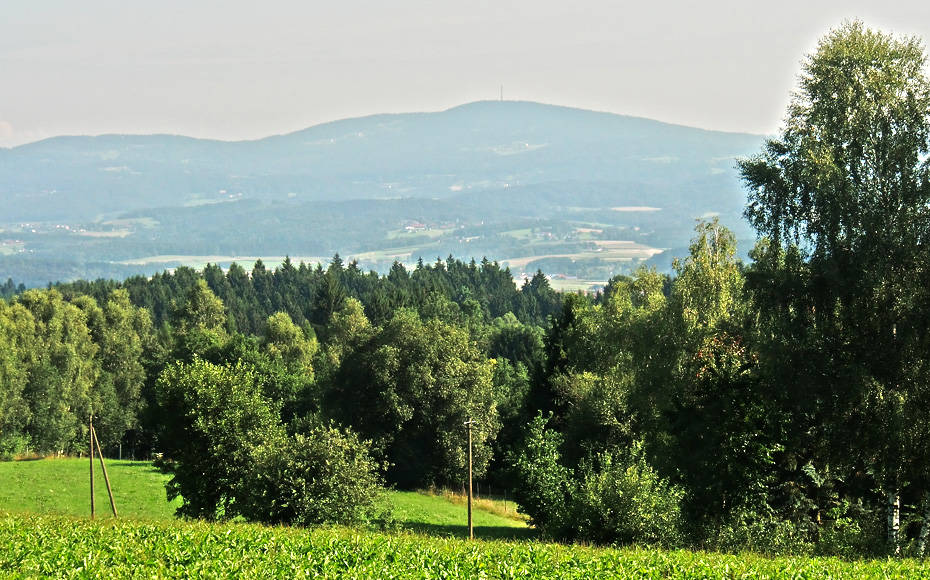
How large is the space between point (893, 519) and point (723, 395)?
6045mm

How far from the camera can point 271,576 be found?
19062 mm

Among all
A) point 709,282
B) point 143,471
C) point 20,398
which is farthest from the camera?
point 20,398

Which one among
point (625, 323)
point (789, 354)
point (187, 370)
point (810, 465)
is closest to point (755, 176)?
point (789, 354)

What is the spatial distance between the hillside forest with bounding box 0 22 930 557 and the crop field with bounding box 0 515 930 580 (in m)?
5.05

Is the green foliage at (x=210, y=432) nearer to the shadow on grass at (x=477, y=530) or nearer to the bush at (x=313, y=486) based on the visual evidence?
the bush at (x=313, y=486)

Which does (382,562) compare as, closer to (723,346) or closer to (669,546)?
(669,546)

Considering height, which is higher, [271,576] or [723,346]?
[723,346]

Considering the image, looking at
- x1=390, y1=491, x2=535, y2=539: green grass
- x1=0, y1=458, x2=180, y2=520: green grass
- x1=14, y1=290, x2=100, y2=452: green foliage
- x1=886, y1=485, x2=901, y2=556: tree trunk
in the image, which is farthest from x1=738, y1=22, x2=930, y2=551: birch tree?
x1=14, y1=290, x2=100, y2=452: green foliage

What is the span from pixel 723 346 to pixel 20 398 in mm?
68567

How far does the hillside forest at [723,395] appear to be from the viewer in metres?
23.3

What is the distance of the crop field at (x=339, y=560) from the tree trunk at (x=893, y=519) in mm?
3462

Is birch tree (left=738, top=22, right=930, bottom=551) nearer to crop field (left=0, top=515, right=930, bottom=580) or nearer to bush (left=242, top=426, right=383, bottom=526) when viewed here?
crop field (left=0, top=515, right=930, bottom=580)

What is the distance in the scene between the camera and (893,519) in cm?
2473

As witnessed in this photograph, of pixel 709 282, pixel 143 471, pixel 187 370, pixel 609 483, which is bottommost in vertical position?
pixel 143 471
